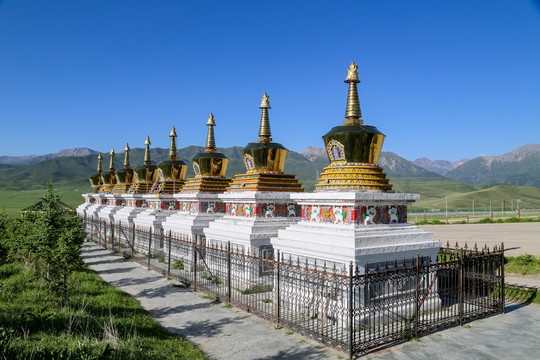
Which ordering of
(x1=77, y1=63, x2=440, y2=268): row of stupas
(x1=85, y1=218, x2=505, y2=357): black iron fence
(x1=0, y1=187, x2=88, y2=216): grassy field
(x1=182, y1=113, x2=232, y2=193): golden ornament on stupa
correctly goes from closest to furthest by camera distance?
(x1=85, y1=218, x2=505, y2=357): black iron fence < (x1=77, y1=63, x2=440, y2=268): row of stupas < (x1=182, y1=113, x2=232, y2=193): golden ornament on stupa < (x1=0, y1=187, x2=88, y2=216): grassy field

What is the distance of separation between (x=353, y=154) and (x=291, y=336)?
5.67 metres

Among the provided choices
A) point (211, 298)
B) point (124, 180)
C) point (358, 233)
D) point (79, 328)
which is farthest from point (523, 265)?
point (124, 180)

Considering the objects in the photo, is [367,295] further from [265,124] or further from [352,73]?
[265,124]

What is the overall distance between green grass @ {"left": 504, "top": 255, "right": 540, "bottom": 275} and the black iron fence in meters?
4.47

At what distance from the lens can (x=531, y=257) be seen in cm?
1538

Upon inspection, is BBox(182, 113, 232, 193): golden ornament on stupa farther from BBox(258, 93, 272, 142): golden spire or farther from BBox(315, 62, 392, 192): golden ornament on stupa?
BBox(315, 62, 392, 192): golden ornament on stupa

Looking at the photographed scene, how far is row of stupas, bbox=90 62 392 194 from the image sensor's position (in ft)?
37.8

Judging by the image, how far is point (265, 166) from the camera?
16.1 metres

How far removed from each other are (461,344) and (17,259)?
56.2 feet

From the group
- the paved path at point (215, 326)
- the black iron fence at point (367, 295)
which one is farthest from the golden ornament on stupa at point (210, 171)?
the black iron fence at point (367, 295)

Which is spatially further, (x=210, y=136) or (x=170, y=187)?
(x=170, y=187)

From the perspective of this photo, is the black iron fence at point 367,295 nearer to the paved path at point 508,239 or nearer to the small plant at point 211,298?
the small plant at point 211,298

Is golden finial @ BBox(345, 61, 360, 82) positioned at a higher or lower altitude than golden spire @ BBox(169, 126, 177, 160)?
higher

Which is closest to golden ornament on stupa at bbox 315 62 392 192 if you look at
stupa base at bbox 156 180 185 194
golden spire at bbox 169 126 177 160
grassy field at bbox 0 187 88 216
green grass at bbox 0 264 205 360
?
green grass at bbox 0 264 205 360
